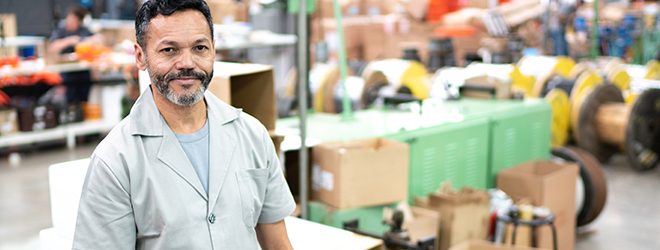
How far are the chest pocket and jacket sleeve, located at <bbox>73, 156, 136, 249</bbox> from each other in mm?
271

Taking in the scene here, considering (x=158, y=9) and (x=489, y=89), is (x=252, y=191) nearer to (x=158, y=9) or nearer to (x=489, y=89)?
(x=158, y=9)

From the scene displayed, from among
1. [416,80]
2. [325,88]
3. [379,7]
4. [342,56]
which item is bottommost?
[325,88]

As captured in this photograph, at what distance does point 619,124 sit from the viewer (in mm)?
6691

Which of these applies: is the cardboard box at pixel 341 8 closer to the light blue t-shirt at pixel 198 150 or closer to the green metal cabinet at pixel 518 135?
the green metal cabinet at pixel 518 135

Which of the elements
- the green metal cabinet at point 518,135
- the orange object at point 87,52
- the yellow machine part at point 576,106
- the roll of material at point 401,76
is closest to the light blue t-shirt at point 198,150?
the green metal cabinet at point 518,135

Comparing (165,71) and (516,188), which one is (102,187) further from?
(516,188)

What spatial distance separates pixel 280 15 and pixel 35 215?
6025mm

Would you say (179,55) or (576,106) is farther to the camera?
(576,106)

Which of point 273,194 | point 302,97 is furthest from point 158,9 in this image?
point 302,97

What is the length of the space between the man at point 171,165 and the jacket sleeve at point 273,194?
0.09 m

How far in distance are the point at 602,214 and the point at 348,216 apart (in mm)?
2870

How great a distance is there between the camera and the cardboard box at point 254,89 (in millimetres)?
2684

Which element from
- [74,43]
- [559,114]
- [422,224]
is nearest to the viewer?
[422,224]

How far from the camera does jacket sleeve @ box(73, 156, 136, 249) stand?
1.50 m
